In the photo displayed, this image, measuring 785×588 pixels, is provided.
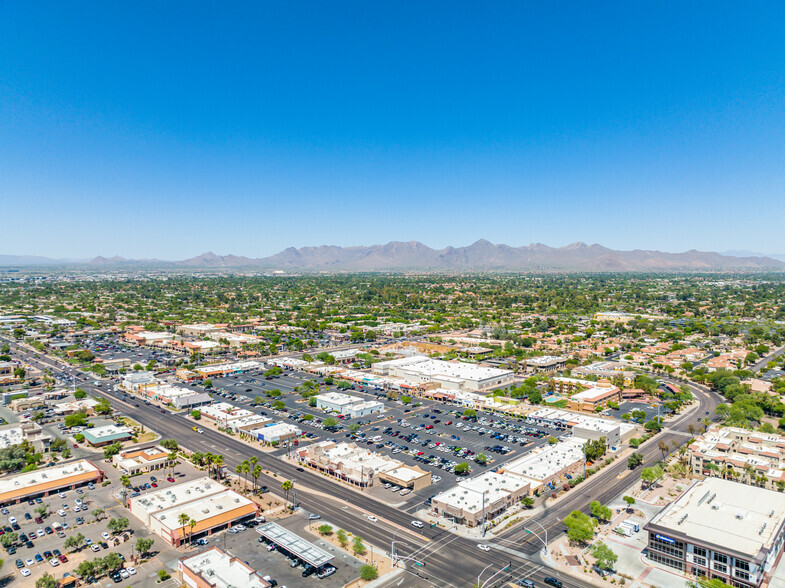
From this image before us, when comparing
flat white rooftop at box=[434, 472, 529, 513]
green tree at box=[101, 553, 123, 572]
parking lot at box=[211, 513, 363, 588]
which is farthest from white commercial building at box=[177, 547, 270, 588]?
flat white rooftop at box=[434, 472, 529, 513]

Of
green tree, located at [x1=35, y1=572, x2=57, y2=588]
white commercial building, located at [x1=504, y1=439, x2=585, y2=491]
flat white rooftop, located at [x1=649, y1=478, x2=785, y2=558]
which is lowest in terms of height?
white commercial building, located at [x1=504, y1=439, x2=585, y2=491]

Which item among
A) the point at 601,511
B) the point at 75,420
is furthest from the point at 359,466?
the point at 75,420

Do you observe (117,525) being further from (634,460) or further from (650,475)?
(634,460)

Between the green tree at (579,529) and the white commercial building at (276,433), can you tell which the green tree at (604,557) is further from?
the white commercial building at (276,433)

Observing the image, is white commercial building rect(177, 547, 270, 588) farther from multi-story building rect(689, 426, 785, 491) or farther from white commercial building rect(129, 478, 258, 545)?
multi-story building rect(689, 426, 785, 491)

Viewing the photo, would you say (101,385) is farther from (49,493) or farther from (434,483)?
(434,483)

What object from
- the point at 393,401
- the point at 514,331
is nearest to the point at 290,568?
the point at 393,401
